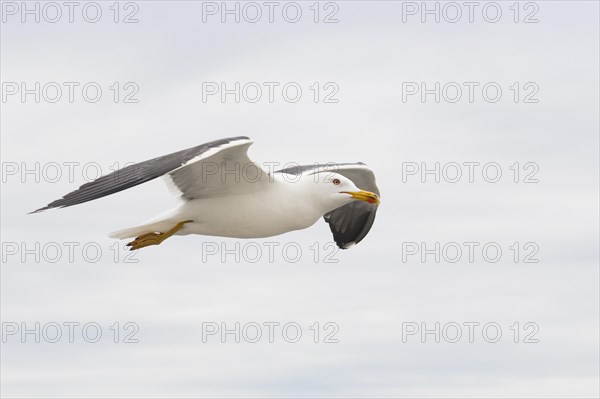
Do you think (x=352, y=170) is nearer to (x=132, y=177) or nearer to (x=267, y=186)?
(x=267, y=186)

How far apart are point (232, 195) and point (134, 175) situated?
219cm

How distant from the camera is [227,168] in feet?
65.6

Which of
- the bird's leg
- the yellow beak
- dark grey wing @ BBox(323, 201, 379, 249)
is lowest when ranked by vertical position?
the bird's leg

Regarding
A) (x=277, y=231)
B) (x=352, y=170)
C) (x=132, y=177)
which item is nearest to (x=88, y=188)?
(x=132, y=177)

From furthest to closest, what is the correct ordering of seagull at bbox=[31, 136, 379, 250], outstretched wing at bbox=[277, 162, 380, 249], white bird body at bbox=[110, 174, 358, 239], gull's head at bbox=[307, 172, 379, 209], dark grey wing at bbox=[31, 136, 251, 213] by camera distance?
outstretched wing at bbox=[277, 162, 380, 249]
gull's head at bbox=[307, 172, 379, 209]
white bird body at bbox=[110, 174, 358, 239]
seagull at bbox=[31, 136, 379, 250]
dark grey wing at bbox=[31, 136, 251, 213]

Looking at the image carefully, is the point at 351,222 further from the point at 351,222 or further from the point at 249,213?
the point at 249,213

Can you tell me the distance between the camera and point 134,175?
1878cm

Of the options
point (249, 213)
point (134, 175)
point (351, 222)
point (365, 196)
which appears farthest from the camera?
point (351, 222)

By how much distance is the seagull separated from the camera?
1925 cm

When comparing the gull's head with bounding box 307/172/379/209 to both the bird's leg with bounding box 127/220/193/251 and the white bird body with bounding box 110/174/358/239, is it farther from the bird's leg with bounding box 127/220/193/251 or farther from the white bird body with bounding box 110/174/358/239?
the bird's leg with bounding box 127/220/193/251

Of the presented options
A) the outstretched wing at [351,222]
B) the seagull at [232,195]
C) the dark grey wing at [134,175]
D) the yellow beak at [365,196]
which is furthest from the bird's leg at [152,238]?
the outstretched wing at [351,222]

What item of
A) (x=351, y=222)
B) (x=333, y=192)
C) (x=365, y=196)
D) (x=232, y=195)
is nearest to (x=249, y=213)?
(x=232, y=195)

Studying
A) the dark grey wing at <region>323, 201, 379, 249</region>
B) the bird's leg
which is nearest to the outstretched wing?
the dark grey wing at <region>323, 201, 379, 249</region>

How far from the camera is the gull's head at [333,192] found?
837 inches
